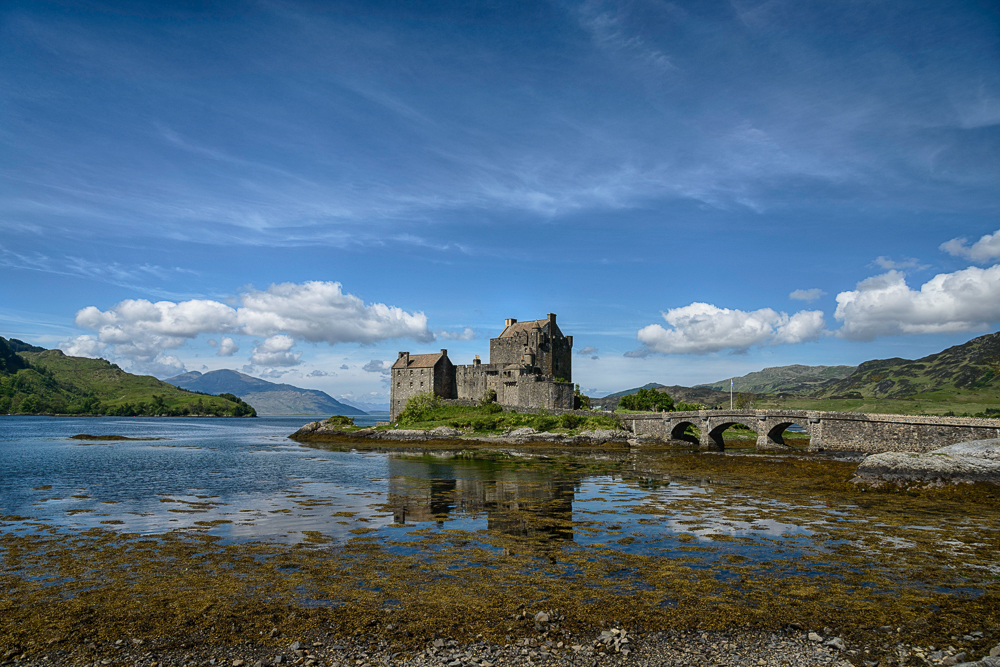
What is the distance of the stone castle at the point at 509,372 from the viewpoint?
3275 inches

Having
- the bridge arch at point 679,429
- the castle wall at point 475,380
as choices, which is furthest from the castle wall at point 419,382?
the bridge arch at point 679,429

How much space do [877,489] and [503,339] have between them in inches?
2570

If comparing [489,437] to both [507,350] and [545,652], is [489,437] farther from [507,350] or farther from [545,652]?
[545,652]

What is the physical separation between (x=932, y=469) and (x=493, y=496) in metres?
24.2

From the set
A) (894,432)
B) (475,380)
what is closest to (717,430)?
(894,432)

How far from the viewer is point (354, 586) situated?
13289 millimetres

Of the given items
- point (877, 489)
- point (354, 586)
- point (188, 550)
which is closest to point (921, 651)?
point (354, 586)

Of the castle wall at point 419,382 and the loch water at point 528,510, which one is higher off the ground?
the castle wall at point 419,382

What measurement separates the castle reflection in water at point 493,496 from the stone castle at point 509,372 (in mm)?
37500

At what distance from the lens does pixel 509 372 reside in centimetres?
8806

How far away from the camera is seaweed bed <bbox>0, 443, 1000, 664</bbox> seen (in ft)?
35.7

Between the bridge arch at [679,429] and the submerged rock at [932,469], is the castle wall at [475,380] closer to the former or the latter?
the bridge arch at [679,429]

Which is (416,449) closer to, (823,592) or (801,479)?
(801,479)

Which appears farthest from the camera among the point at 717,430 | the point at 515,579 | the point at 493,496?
the point at 717,430
